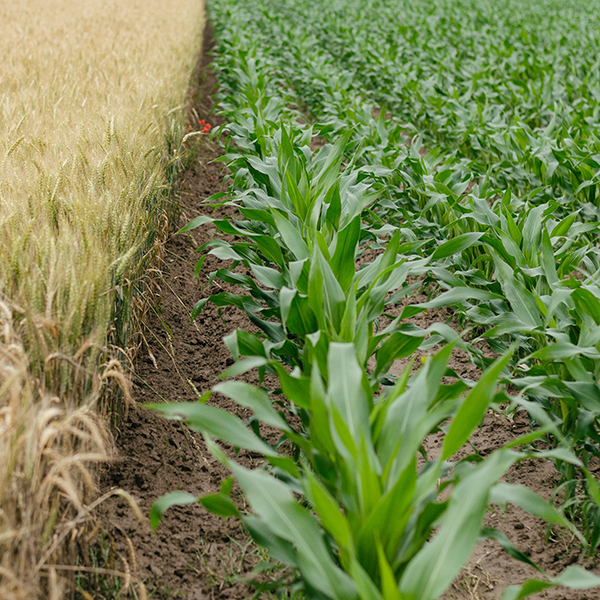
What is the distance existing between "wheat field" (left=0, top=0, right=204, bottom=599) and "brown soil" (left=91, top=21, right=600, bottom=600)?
10.3 inches

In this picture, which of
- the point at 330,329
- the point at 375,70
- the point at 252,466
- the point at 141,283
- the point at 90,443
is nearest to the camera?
the point at 90,443

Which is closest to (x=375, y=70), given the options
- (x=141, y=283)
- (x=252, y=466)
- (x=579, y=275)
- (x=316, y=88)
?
(x=316, y=88)

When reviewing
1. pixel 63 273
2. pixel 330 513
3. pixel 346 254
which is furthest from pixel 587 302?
pixel 63 273

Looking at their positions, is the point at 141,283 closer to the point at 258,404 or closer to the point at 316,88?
the point at 258,404

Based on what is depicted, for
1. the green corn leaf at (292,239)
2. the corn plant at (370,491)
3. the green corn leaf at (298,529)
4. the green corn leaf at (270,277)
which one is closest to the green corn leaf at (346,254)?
the green corn leaf at (292,239)

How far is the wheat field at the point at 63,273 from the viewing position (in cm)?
106

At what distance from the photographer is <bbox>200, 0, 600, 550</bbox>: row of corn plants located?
1897 millimetres

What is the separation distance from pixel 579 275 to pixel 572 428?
202cm

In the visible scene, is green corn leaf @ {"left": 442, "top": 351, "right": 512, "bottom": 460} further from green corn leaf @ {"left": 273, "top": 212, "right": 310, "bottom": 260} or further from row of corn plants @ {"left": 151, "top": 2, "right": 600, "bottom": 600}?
green corn leaf @ {"left": 273, "top": 212, "right": 310, "bottom": 260}

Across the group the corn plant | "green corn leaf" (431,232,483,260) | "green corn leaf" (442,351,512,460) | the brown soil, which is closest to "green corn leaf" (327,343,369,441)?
the corn plant

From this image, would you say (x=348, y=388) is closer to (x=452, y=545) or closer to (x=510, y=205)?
(x=452, y=545)

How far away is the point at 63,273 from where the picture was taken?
1479 mm

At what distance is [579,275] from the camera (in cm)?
369

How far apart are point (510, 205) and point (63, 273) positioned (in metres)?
2.34
